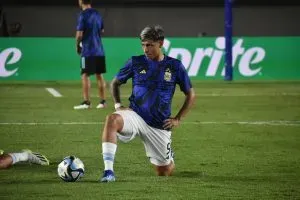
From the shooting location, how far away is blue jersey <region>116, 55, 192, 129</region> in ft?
29.0

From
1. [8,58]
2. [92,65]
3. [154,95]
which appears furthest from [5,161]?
[8,58]

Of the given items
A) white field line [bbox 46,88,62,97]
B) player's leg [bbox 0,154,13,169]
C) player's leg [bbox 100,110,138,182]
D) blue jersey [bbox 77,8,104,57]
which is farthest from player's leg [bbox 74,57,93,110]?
player's leg [bbox 100,110,138,182]

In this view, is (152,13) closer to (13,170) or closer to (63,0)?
(63,0)

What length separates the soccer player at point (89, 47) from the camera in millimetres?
16422

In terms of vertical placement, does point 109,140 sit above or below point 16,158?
above

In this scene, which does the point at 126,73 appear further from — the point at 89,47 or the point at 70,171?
the point at 89,47

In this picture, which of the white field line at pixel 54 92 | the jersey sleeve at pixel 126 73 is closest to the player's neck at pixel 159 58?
the jersey sleeve at pixel 126 73

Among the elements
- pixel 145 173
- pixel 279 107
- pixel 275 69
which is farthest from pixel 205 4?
pixel 145 173

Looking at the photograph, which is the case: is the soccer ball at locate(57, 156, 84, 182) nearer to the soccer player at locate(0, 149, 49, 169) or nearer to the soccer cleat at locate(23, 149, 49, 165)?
the soccer player at locate(0, 149, 49, 169)

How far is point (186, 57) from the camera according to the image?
23453 millimetres

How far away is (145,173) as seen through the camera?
9.26 m

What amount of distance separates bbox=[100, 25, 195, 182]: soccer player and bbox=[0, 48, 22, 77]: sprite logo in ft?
46.4

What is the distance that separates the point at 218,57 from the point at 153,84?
49.0 ft

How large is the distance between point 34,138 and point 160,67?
3.88 meters
